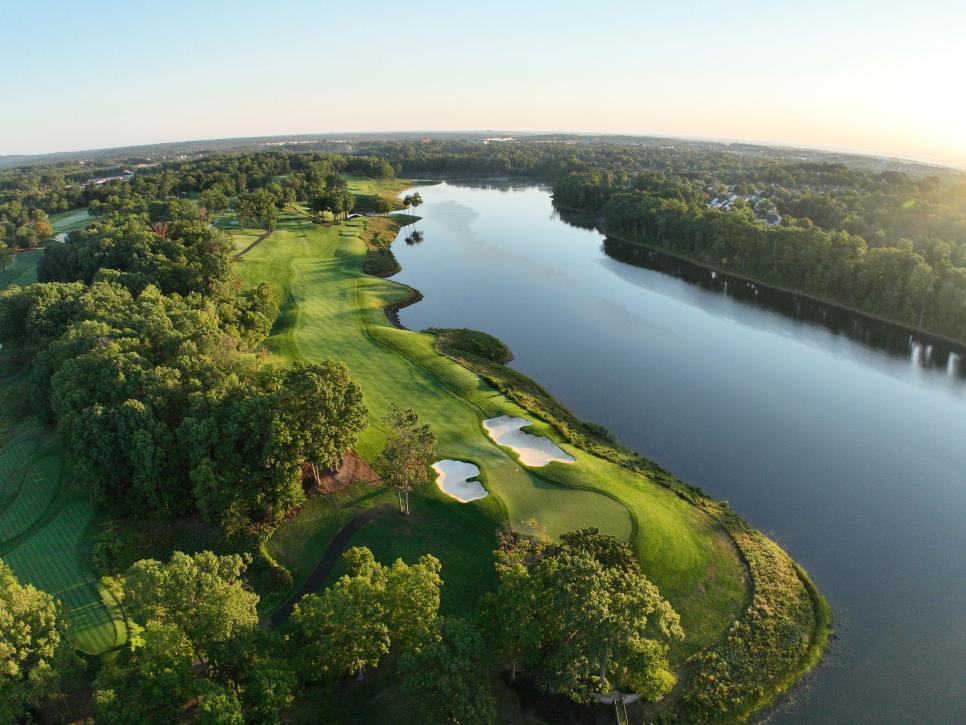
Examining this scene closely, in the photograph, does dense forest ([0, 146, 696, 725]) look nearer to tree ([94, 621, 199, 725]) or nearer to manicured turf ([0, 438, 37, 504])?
tree ([94, 621, 199, 725])

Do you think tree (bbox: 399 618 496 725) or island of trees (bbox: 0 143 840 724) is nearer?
tree (bbox: 399 618 496 725)

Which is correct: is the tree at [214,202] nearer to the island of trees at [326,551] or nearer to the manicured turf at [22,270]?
the manicured turf at [22,270]

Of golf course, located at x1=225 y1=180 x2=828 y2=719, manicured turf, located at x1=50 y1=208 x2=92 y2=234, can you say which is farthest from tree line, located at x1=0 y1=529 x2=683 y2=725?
manicured turf, located at x1=50 y1=208 x2=92 y2=234

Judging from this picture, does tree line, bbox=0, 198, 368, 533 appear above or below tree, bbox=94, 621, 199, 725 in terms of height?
above

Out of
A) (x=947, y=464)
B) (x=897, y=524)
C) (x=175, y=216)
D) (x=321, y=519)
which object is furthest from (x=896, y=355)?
(x=175, y=216)

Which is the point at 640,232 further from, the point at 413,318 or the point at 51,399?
the point at 51,399

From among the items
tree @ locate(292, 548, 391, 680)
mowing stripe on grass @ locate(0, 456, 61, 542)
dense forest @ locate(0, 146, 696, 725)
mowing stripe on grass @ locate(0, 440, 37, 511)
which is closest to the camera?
dense forest @ locate(0, 146, 696, 725)

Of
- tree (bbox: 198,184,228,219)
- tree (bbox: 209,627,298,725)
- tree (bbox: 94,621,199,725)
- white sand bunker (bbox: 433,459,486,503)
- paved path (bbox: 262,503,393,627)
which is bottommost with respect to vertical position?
paved path (bbox: 262,503,393,627)

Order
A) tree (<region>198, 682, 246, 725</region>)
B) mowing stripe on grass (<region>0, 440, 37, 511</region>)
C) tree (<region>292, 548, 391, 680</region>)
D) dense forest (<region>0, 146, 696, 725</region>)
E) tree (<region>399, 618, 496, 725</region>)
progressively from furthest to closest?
mowing stripe on grass (<region>0, 440, 37, 511</region>), tree (<region>292, 548, 391, 680</region>), dense forest (<region>0, 146, 696, 725</region>), tree (<region>399, 618, 496, 725</region>), tree (<region>198, 682, 246, 725</region>)
